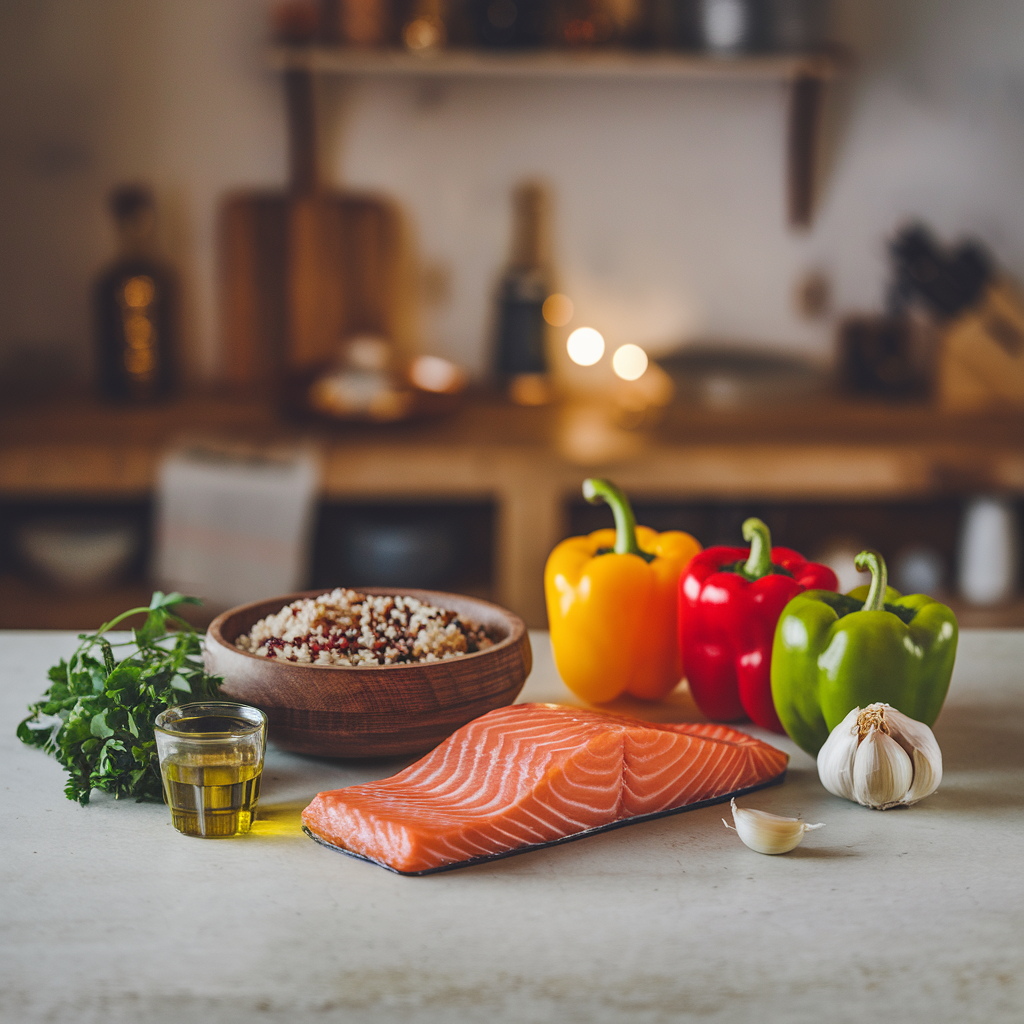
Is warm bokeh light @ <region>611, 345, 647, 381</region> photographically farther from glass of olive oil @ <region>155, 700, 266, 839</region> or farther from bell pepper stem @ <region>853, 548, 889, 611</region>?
glass of olive oil @ <region>155, 700, 266, 839</region>

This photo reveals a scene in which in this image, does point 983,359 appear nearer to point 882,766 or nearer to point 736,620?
point 736,620

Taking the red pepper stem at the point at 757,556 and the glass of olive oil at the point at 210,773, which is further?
the red pepper stem at the point at 757,556

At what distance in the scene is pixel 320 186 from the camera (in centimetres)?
293

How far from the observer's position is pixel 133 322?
2754 mm

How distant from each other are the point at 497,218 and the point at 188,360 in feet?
2.75

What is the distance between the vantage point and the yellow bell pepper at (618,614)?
3.75 ft

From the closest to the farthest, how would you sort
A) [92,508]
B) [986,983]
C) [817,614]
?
[986,983] → [817,614] → [92,508]

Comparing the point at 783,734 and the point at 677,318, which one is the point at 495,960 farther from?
the point at 677,318

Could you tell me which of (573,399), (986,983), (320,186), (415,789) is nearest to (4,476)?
(320,186)

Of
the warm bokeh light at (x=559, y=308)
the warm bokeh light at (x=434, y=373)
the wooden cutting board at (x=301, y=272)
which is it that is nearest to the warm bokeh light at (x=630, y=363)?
the warm bokeh light at (x=559, y=308)

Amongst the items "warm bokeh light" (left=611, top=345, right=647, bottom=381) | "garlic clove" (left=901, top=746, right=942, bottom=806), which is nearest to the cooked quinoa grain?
"garlic clove" (left=901, top=746, right=942, bottom=806)

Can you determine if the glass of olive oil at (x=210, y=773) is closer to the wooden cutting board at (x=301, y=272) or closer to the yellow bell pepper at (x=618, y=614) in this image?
the yellow bell pepper at (x=618, y=614)

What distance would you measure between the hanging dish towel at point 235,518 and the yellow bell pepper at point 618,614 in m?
1.32

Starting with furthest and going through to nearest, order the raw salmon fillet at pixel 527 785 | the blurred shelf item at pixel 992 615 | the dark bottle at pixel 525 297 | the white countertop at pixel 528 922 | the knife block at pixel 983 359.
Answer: the dark bottle at pixel 525 297
the knife block at pixel 983 359
the blurred shelf item at pixel 992 615
the raw salmon fillet at pixel 527 785
the white countertop at pixel 528 922
